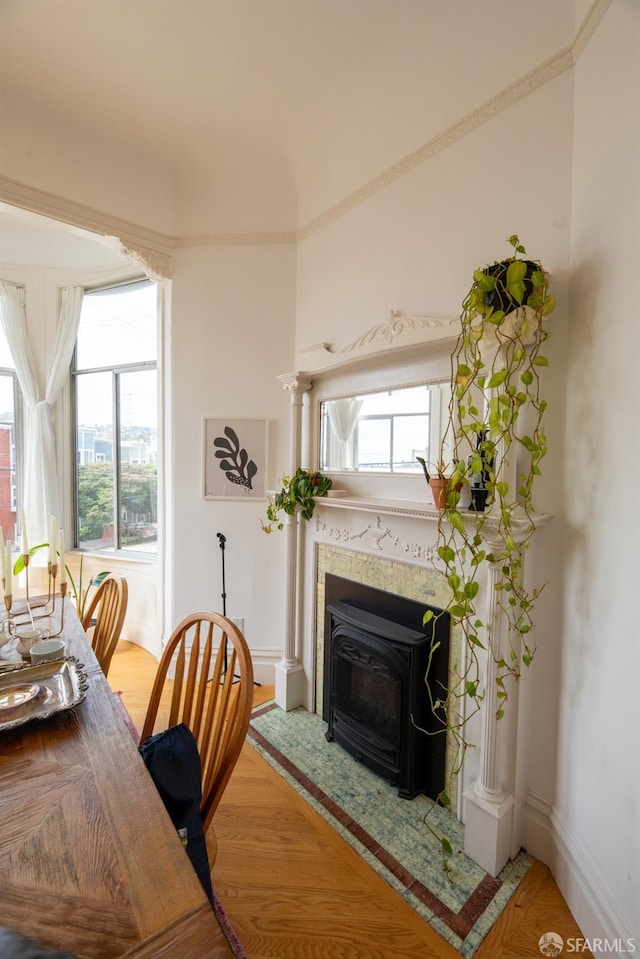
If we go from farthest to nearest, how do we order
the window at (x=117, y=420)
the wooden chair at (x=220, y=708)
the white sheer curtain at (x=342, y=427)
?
the window at (x=117, y=420)
the white sheer curtain at (x=342, y=427)
the wooden chair at (x=220, y=708)

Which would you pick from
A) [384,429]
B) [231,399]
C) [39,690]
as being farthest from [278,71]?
[39,690]

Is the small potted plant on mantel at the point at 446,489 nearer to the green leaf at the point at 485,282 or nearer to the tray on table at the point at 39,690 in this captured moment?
the green leaf at the point at 485,282

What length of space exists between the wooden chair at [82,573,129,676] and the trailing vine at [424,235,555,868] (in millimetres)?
1276

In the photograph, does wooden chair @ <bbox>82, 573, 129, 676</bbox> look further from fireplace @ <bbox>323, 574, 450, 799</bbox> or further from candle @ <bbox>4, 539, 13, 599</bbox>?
fireplace @ <bbox>323, 574, 450, 799</bbox>

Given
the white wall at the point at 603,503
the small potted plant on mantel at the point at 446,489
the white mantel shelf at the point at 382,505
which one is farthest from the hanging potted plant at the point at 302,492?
the white wall at the point at 603,503

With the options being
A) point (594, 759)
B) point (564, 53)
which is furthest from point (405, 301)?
point (594, 759)

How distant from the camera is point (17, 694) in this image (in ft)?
3.93

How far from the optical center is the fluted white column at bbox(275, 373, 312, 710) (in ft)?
7.91

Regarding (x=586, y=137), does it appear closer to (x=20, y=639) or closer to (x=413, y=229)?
(x=413, y=229)

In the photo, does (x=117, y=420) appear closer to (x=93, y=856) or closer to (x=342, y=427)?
(x=342, y=427)

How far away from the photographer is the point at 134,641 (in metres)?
3.51

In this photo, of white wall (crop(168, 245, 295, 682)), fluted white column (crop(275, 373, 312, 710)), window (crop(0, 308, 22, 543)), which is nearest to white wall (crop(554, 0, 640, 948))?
fluted white column (crop(275, 373, 312, 710))

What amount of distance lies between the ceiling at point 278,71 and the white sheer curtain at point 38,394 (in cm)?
168

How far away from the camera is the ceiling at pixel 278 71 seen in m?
1.68
